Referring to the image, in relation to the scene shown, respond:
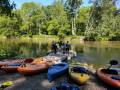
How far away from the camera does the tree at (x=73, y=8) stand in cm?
6850

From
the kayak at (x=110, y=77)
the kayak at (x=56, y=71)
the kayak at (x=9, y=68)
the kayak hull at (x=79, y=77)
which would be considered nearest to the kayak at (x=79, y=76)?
the kayak hull at (x=79, y=77)

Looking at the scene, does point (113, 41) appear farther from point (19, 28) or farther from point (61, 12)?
point (19, 28)

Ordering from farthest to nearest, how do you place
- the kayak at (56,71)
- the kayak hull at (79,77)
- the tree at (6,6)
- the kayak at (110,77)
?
the tree at (6,6) < the kayak at (56,71) < the kayak hull at (79,77) < the kayak at (110,77)

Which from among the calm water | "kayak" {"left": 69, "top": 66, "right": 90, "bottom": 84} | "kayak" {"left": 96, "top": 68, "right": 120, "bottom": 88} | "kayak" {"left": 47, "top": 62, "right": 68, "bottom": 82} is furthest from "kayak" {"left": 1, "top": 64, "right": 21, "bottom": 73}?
"kayak" {"left": 96, "top": 68, "right": 120, "bottom": 88}

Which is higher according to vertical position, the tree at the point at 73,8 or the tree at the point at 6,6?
the tree at the point at 73,8

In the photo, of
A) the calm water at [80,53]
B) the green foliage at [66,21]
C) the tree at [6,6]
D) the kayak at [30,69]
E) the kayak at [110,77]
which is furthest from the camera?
the green foliage at [66,21]

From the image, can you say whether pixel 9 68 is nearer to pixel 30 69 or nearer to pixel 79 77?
pixel 30 69

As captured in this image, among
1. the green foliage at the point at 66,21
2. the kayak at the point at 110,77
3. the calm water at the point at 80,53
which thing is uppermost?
the green foliage at the point at 66,21

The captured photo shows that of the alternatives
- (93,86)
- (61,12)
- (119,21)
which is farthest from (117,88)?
(61,12)

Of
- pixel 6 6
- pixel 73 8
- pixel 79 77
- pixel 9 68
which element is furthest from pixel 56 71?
pixel 73 8

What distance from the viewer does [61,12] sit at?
235 ft

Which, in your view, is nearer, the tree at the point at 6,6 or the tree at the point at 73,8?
the tree at the point at 6,6

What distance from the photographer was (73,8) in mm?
69750

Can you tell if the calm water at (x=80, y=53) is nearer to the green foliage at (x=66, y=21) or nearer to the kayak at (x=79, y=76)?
the kayak at (x=79, y=76)
